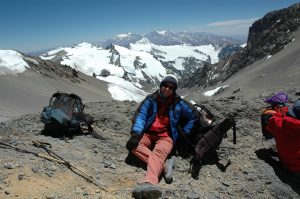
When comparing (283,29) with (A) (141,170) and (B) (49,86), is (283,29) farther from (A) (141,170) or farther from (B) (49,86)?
(A) (141,170)

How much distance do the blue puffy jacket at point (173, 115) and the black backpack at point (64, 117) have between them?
6.81ft

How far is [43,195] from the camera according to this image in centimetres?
695

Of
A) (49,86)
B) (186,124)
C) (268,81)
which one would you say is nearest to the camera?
(186,124)

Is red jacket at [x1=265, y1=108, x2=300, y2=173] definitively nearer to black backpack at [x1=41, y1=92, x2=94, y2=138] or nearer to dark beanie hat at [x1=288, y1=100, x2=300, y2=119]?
dark beanie hat at [x1=288, y1=100, x2=300, y2=119]

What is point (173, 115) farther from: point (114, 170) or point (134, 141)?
point (114, 170)

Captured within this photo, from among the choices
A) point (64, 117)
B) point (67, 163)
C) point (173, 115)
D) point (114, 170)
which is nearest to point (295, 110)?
point (173, 115)

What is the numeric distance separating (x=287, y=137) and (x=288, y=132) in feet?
0.48

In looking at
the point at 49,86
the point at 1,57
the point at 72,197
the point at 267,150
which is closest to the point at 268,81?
the point at 49,86

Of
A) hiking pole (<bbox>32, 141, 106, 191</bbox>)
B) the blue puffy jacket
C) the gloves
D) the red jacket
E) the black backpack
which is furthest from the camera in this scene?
the black backpack

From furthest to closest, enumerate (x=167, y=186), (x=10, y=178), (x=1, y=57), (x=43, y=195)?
1. (x=1, y=57)
2. (x=167, y=186)
3. (x=10, y=178)
4. (x=43, y=195)

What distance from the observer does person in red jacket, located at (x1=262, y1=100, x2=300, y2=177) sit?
8305mm

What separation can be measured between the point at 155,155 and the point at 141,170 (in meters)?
0.55

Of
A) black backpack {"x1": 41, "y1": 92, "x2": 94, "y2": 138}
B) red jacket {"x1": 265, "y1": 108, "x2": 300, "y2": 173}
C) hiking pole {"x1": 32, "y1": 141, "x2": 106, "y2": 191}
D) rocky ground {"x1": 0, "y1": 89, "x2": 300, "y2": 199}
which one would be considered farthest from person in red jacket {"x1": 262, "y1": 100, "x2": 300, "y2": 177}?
black backpack {"x1": 41, "y1": 92, "x2": 94, "y2": 138}

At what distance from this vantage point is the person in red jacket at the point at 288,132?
8305mm
